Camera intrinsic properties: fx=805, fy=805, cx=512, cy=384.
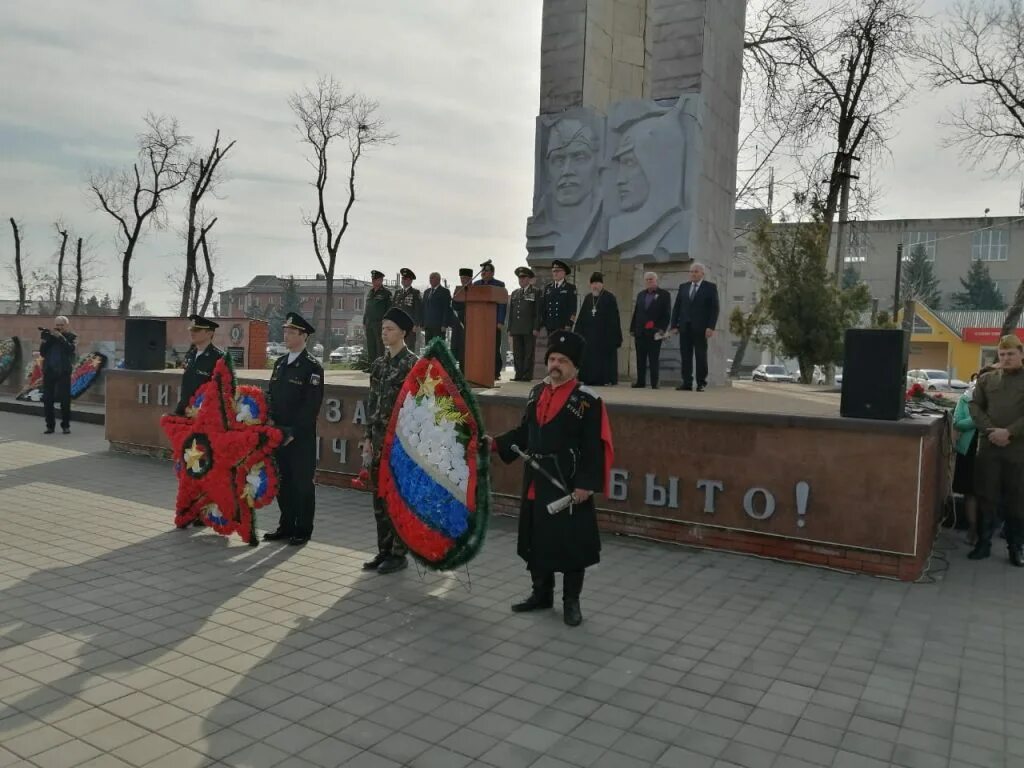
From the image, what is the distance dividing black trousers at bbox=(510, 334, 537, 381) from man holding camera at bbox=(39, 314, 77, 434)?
26.1ft

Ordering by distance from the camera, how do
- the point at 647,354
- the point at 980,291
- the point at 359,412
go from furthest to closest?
the point at 980,291, the point at 647,354, the point at 359,412

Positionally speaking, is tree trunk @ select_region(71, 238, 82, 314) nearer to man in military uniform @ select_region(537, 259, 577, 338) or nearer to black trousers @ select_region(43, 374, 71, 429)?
black trousers @ select_region(43, 374, 71, 429)

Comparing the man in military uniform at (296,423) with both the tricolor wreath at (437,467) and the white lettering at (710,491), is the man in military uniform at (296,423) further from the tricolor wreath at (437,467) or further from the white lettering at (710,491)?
the white lettering at (710,491)

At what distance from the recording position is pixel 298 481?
281 inches

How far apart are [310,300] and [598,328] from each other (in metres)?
90.3

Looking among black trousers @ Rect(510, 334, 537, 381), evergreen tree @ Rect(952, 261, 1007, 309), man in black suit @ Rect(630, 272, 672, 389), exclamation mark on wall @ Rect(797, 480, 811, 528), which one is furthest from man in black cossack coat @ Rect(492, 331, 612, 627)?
evergreen tree @ Rect(952, 261, 1007, 309)

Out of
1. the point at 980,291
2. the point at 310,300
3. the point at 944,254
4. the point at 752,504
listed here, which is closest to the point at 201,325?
the point at 752,504

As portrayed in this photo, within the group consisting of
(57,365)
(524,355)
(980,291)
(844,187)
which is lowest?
(57,365)

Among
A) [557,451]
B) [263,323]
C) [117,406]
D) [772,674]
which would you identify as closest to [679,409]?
[557,451]

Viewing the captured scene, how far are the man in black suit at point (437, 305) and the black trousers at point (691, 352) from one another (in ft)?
12.0

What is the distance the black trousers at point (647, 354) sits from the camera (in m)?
10.7

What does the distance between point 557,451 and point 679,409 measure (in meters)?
2.52

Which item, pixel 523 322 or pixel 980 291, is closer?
pixel 523 322

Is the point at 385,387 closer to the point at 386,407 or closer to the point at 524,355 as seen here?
the point at 386,407
